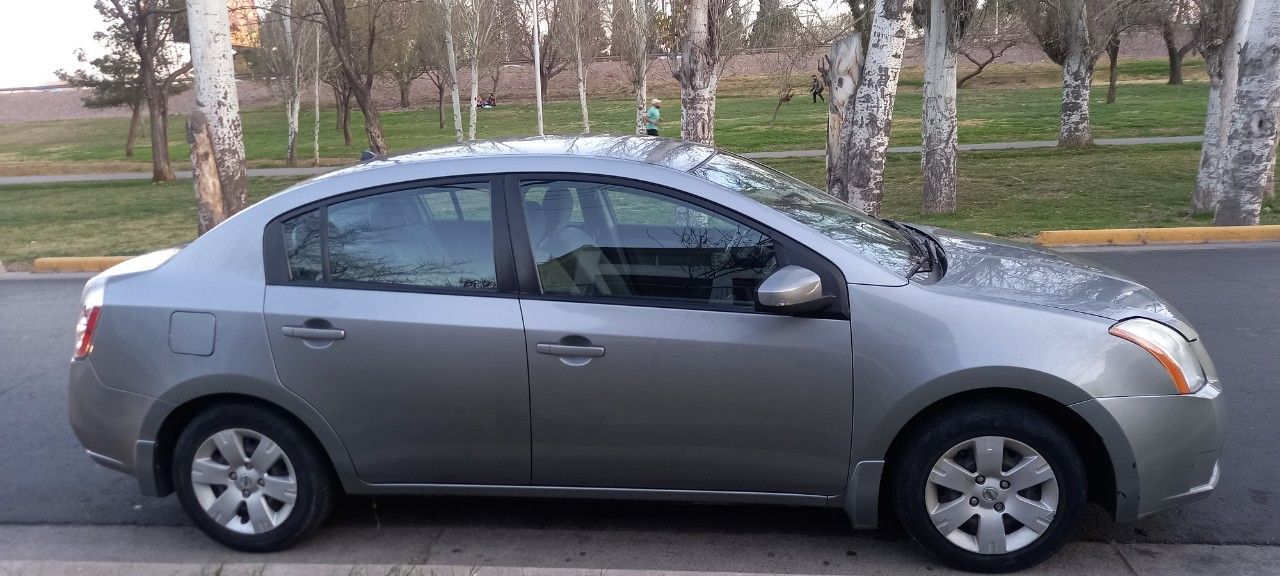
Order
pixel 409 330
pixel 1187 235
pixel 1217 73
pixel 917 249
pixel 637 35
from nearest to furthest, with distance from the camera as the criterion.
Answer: pixel 409 330 < pixel 917 249 < pixel 1187 235 < pixel 1217 73 < pixel 637 35

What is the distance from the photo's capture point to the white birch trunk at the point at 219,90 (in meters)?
11.2

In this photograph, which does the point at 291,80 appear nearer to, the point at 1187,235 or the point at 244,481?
the point at 1187,235

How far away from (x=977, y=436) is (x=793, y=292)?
82 cm

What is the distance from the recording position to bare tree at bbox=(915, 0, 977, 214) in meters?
14.5

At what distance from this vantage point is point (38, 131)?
5553 cm

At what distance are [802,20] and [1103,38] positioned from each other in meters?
16.1

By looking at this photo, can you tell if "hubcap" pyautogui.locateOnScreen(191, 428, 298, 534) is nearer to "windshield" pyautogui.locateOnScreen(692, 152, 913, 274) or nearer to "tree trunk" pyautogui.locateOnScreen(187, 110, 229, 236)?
"windshield" pyautogui.locateOnScreen(692, 152, 913, 274)

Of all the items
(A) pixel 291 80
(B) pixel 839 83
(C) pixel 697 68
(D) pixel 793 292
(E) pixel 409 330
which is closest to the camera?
(D) pixel 793 292

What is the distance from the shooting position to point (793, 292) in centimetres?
350

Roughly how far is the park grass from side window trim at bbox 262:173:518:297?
9511 millimetres

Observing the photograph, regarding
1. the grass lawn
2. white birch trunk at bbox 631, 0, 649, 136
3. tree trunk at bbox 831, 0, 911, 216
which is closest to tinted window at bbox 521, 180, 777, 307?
tree trunk at bbox 831, 0, 911, 216

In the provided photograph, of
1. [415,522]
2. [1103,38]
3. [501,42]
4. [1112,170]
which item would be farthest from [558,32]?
[415,522]

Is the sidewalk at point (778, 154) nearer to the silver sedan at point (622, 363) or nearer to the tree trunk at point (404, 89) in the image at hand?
the silver sedan at point (622, 363)

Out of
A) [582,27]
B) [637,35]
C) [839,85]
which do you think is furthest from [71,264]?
[582,27]
